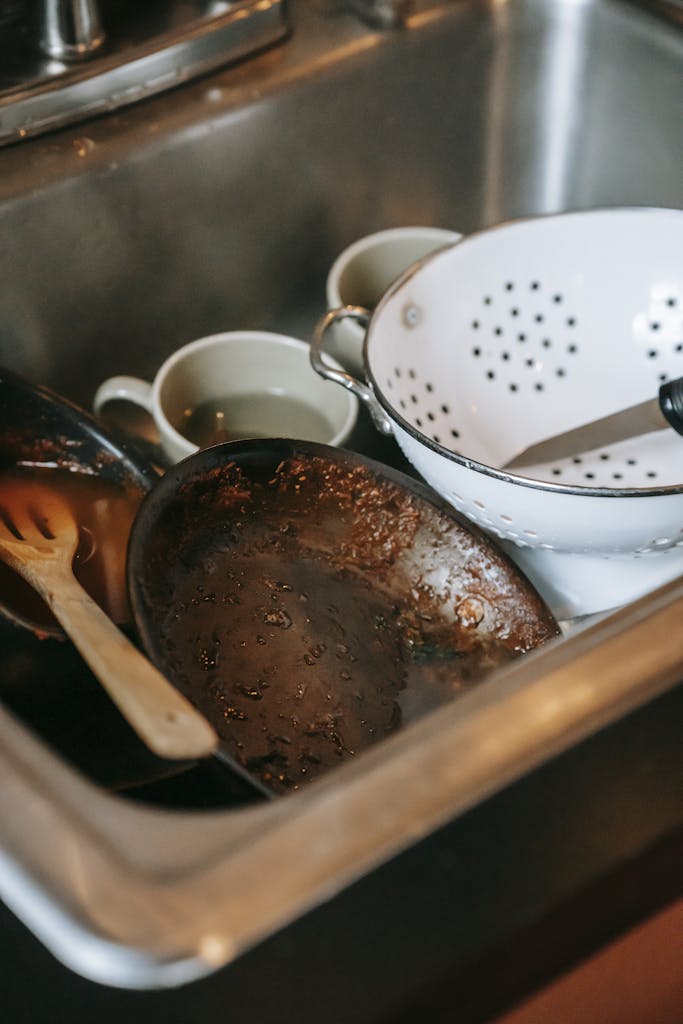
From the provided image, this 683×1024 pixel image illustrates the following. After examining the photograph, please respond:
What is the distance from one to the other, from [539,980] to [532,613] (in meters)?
0.15

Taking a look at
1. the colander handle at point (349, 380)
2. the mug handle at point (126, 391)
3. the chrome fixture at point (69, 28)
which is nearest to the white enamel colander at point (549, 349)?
the colander handle at point (349, 380)

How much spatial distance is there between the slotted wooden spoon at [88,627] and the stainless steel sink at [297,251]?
3 cm

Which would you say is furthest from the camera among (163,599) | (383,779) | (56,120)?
(56,120)

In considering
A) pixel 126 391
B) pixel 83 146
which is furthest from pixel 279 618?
pixel 83 146

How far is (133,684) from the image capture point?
0.35 metres

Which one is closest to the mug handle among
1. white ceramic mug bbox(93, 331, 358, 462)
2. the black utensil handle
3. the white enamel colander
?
white ceramic mug bbox(93, 331, 358, 462)

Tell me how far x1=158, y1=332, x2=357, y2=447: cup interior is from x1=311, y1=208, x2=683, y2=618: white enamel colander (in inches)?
2.6

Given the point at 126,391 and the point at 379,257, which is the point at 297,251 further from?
the point at 126,391

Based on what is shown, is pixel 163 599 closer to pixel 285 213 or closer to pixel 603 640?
pixel 603 640

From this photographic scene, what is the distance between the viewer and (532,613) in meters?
0.44

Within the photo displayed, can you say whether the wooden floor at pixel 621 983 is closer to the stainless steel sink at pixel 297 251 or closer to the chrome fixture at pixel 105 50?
the stainless steel sink at pixel 297 251

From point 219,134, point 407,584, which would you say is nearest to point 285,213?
point 219,134

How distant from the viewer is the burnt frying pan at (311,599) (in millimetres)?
411

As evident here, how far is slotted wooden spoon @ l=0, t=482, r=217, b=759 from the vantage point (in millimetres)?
321
